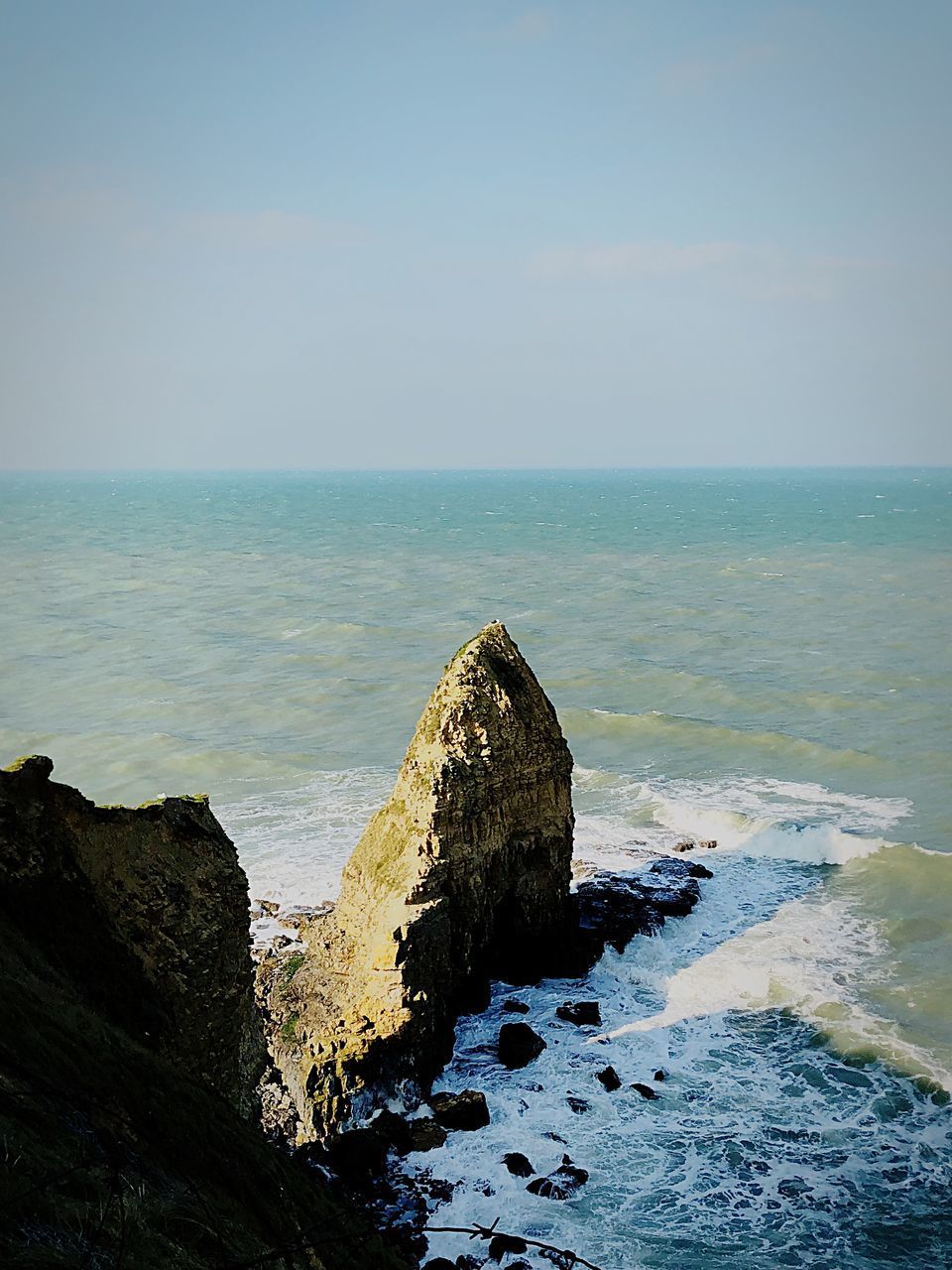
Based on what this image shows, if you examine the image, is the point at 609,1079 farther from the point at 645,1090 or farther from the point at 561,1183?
the point at 561,1183

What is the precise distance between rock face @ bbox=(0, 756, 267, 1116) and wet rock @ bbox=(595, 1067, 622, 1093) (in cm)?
709

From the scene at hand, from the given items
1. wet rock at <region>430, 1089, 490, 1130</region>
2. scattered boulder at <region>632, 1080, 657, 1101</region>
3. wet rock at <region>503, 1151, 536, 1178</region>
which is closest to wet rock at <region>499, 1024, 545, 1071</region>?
wet rock at <region>430, 1089, 490, 1130</region>

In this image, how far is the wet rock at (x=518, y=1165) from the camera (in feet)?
50.9

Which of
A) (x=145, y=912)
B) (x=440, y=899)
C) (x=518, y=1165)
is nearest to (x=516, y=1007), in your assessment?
(x=440, y=899)

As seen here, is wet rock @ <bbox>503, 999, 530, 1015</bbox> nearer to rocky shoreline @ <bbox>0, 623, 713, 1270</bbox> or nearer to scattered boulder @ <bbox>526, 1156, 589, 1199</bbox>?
rocky shoreline @ <bbox>0, 623, 713, 1270</bbox>

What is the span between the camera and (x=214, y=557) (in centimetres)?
11144

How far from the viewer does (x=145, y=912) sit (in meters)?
11.5

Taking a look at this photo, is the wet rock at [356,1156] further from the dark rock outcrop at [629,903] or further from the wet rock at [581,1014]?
the dark rock outcrop at [629,903]

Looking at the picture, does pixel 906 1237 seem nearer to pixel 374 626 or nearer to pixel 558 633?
pixel 558 633

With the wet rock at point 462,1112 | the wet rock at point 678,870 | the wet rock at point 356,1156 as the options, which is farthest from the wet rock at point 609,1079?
the wet rock at point 678,870

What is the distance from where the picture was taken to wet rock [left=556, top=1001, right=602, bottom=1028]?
19.7 m

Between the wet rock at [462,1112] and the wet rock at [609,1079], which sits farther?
the wet rock at [609,1079]

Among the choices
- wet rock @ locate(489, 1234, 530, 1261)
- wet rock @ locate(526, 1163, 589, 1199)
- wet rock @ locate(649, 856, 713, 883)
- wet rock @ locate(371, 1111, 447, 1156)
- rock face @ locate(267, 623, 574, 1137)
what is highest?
rock face @ locate(267, 623, 574, 1137)

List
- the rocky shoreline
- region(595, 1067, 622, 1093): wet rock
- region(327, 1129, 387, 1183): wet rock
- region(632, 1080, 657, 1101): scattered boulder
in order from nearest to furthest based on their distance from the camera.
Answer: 1. the rocky shoreline
2. region(327, 1129, 387, 1183): wet rock
3. region(632, 1080, 657, 1101): scattered boulder
4. region(595, 1067, 622, 1093): wet rock
